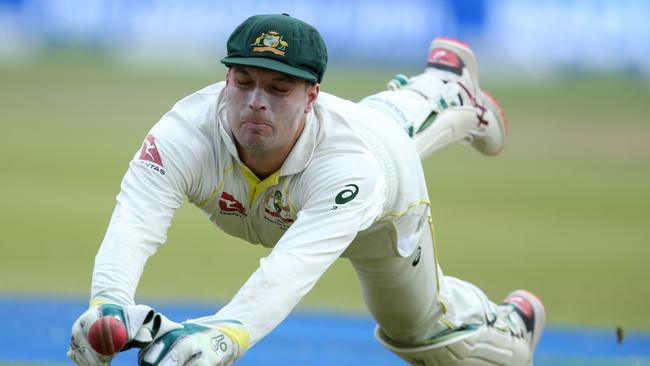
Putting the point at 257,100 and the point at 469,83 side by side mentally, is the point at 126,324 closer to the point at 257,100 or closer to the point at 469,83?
the point at 257,100

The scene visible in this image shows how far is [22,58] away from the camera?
56.7ft

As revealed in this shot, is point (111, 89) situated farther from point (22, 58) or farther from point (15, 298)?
point (15, 298)

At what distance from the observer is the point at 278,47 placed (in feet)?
11.9

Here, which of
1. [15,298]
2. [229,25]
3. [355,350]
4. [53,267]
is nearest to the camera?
[355,350]

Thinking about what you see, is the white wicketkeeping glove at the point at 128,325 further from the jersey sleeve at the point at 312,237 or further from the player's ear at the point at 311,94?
the player's ear at the point at 311,94

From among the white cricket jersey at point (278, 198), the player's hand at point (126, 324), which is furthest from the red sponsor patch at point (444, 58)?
the player's hand at point (126, 324)

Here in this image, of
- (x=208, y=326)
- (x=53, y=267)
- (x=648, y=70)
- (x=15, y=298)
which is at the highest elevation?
(x=648, y=70)

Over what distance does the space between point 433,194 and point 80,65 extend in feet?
22.9

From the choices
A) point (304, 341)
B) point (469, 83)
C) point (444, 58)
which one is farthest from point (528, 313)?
point (304, 341)

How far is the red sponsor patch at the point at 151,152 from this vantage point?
3.85 metres

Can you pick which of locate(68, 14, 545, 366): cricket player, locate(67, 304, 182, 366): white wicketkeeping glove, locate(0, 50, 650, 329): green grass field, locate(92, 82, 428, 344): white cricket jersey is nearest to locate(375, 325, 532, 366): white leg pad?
locate(68, 14, 545, 366): cricket player

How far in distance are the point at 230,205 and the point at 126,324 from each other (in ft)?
3.78

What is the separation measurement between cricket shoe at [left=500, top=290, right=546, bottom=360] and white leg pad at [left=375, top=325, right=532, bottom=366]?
184 mm

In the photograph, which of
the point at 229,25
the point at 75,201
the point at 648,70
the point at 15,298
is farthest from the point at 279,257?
the point at 648,70
